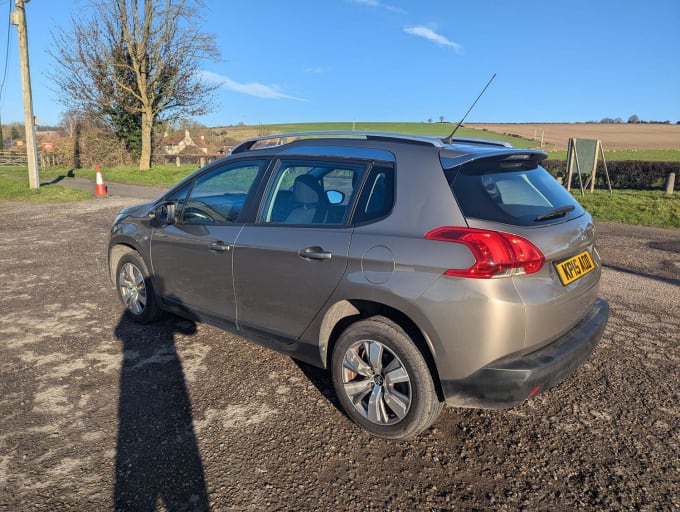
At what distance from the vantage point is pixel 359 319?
297 cm

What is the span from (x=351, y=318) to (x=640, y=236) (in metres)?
8.51

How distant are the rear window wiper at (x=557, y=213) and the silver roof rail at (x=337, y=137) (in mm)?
713

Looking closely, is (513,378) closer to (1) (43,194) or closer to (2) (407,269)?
(2) (407,269)

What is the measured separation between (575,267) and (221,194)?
2698 millimetres

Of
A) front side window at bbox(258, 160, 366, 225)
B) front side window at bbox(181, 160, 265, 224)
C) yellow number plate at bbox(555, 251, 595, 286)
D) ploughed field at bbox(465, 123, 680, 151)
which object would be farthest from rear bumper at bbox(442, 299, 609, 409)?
ploughed field at bbox(465, 123, 680, 151)

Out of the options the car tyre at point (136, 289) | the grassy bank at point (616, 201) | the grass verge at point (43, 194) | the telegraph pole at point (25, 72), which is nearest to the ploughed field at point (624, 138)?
the grassy bank at point (616, 201)

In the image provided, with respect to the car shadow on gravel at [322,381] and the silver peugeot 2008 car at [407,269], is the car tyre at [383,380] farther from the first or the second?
the car shadow on gravel at [322,381]

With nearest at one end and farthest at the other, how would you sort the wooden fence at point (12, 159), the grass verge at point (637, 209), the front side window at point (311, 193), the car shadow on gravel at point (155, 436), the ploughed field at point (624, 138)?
the car shadow on gravel at point (155, 436) → the front side window at point (311, 193) → the grass verge at point (637, 209) → the wooden fence at point (12, 159) → the ploughed field at point (624, 138)

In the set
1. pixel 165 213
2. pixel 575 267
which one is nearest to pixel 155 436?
pixel 165 213

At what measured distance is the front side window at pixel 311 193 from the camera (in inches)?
120

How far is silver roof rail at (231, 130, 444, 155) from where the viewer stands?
2.96 m

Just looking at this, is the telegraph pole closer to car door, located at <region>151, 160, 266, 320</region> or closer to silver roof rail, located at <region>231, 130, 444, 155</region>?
car door, located at <region>151, 160, 266, 320</region>

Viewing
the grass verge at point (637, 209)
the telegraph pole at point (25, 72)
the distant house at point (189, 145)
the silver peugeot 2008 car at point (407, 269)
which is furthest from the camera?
the distant house at point (189, 145)

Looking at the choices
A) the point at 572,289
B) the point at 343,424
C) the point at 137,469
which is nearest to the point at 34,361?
the point at 137,469
